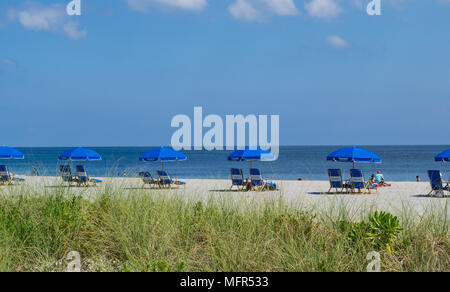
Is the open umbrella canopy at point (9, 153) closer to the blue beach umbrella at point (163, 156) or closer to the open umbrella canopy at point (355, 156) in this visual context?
the blue beach umbrella at point (163, 156)

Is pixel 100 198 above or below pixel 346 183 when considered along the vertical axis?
below

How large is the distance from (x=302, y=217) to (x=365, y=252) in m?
1.02

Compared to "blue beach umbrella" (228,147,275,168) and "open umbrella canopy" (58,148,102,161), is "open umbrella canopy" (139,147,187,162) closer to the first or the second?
"blue beach umbrella" (228,147,275,168)

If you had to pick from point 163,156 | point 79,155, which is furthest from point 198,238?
point 79,155

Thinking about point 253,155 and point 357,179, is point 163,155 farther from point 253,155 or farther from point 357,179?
point 357,179

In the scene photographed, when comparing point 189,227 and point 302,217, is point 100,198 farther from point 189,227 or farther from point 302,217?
point 302,217

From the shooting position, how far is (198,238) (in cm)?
511

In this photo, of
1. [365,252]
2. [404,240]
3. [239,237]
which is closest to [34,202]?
[239,237]

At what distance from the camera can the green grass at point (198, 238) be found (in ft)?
14.1

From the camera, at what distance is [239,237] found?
15.4ft
